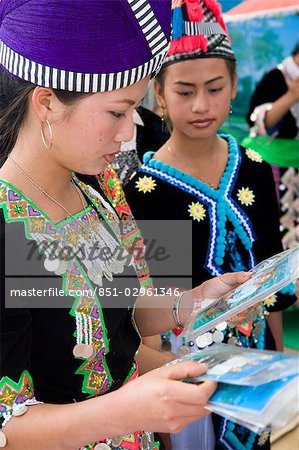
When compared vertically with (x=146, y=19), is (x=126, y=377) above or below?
below

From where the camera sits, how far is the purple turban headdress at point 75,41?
1.24 meters

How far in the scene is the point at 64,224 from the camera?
1.38 meters

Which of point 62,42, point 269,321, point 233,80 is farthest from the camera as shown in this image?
point 269,321

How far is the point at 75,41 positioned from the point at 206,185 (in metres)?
0.96

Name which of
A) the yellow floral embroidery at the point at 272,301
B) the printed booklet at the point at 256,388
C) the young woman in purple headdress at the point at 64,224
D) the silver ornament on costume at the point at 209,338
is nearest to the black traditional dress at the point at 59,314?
the young woman in purple headdress at the point at 64,224

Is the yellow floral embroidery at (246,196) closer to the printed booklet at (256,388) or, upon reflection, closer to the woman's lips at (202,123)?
the woman's lips at (202,123)

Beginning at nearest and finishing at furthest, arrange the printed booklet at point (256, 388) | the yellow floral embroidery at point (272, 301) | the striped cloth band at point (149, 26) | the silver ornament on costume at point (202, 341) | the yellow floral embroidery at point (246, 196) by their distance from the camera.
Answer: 1. the printed booklet at point (256, 388)
2. the striped cloth band at point (149, 26)
3. the silver ornament on costume at point (202, 341)
4. the yellow floral embroidery at point (246, 196)
5. the yellow floral embroidery at point (272, 301)

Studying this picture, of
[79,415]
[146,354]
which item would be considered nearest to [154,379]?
[79,415]

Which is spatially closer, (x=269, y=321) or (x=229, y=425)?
(x=229, y=425)

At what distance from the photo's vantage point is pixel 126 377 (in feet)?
4.79

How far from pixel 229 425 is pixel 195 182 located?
0.78 meters

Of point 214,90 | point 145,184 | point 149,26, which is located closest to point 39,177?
point 149,26

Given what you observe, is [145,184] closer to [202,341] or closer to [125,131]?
[202,341]

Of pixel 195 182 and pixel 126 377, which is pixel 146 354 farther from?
pixel 195 182
